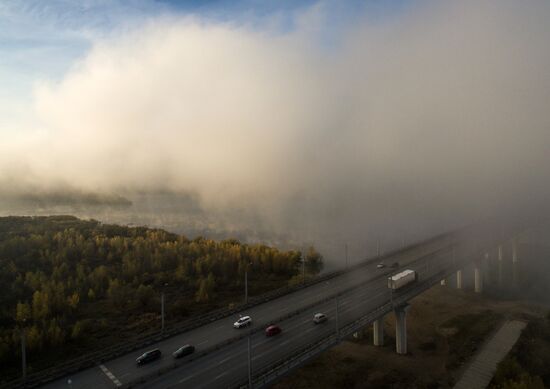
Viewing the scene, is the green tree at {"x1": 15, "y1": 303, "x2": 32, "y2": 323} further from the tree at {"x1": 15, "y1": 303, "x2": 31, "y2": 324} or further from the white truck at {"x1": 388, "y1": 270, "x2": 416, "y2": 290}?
the white truck at {"x1": 388, "y1": 270, "x2": 416, "y2": 290}

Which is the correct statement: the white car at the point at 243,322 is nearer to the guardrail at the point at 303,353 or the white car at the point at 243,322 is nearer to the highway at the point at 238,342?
the highway at the point at 238,342

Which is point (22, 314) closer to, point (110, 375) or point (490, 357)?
point (110, 375)

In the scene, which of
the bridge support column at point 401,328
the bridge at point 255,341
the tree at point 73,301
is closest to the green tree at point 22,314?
the tree at point 73,301

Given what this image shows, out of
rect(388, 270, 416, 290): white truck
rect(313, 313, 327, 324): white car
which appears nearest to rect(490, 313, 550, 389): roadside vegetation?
rect(388, 270, 416, 290): white truck

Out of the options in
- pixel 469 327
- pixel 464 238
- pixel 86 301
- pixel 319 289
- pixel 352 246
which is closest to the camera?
pixel 319 289

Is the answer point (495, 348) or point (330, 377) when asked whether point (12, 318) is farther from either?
point (495, 348)

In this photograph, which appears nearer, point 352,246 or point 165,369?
point 165,369

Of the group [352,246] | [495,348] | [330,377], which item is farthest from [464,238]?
[330,377]
